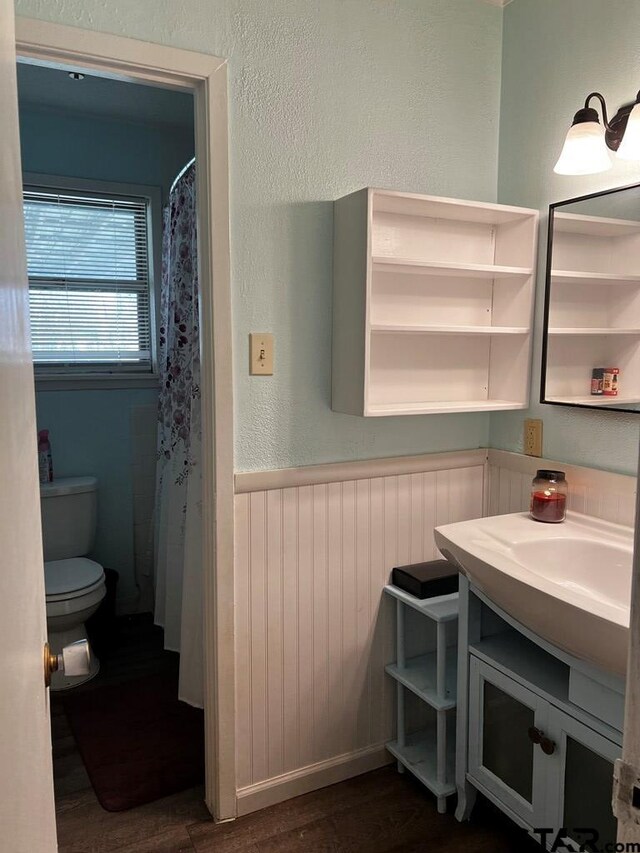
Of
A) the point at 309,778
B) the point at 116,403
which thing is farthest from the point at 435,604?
the point at 116,403

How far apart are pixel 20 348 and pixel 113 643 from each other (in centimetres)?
262

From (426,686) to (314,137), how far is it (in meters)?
1.70

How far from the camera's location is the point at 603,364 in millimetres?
1782

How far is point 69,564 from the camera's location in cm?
285

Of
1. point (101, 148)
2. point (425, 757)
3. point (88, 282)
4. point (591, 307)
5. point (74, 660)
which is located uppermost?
point (101, 148)

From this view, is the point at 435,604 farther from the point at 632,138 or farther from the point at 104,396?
the point at 104,396

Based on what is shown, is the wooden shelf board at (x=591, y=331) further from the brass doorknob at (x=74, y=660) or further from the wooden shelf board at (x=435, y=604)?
the brass doorknob at (x=74, y=660)

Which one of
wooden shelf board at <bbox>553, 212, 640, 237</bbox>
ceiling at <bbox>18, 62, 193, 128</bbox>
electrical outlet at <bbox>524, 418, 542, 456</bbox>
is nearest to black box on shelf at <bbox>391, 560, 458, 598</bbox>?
electrical outlet at <bbox>524, 418, 542, 456</bbox>

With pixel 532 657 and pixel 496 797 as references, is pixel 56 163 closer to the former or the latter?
pixel 532 657

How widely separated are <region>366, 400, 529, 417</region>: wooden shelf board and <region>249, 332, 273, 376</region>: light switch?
1.04 ft

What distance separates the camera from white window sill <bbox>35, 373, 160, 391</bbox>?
297 centimetres

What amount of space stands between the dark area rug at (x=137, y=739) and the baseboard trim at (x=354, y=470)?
1045 mm

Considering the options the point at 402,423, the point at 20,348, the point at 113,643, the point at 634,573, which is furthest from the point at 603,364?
the point at 113,643

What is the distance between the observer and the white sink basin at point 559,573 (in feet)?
4.08
